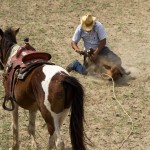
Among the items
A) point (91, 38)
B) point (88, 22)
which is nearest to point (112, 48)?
point (91, 38)

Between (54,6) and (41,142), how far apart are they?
5949 mm

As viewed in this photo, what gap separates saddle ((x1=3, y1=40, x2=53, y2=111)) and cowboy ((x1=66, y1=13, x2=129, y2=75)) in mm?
2177

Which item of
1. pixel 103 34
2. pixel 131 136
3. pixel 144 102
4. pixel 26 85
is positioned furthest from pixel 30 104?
pixel 103 34

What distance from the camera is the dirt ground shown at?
5137 mm

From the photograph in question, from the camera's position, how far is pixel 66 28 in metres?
8.99

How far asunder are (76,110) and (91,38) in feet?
10.1

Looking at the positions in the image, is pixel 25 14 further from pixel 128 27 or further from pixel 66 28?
pixel 128 27

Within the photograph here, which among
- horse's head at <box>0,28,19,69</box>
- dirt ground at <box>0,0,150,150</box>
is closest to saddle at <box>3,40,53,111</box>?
horse's head at <box>0,28,19,69</box>

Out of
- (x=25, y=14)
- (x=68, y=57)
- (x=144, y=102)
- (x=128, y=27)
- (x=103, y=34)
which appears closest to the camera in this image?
(x=144, y=102)

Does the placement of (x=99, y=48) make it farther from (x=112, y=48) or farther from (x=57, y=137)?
(x=57, y=137)

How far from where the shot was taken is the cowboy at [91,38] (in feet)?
21.6

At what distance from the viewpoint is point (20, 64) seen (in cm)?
439

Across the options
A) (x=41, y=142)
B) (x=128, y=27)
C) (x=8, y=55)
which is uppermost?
(x=8, y=55)

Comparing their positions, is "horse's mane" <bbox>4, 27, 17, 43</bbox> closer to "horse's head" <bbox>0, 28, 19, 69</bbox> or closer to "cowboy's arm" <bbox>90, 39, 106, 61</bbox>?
"horse's head" <bbox>0, 28, 19, 69</bbox>
